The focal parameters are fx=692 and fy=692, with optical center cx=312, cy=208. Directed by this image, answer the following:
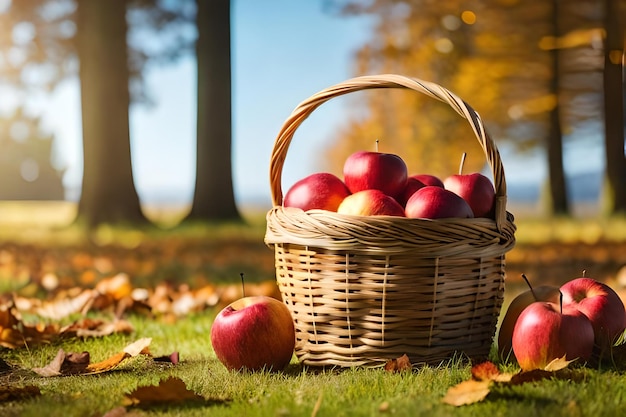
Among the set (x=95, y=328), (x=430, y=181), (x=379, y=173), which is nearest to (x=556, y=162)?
(x=430, y=181)

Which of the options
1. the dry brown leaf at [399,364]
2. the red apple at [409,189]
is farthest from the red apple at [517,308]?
the red apple at [409,189]

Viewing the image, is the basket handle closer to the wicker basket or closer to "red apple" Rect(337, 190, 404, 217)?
the wicker basket

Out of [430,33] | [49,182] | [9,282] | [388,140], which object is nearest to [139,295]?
[9,282]

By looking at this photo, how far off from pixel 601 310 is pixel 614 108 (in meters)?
6.31

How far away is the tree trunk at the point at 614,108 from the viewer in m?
8.02

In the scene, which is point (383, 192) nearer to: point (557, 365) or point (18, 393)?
point (557, 365)

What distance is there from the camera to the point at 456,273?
2.46m

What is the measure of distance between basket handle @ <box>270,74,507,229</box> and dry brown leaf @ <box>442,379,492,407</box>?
0.74 metres

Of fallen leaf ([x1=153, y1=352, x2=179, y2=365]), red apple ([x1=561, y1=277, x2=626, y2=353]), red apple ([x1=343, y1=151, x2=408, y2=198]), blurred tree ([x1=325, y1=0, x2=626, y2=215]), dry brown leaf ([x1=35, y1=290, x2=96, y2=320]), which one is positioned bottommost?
dry brown leaf ([x1=35, y1=290, x2=96, y2=320])

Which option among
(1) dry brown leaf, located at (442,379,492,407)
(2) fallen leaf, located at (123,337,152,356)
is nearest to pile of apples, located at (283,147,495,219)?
(1) dry brown leaf, located at (442,379,492,407)

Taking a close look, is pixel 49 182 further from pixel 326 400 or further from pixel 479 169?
pixel 326 400

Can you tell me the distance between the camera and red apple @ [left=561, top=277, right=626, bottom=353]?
2.46 meters

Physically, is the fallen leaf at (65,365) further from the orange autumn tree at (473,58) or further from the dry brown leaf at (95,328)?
the orange autumn tree at (473,58)

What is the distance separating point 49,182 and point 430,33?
17.7ft
